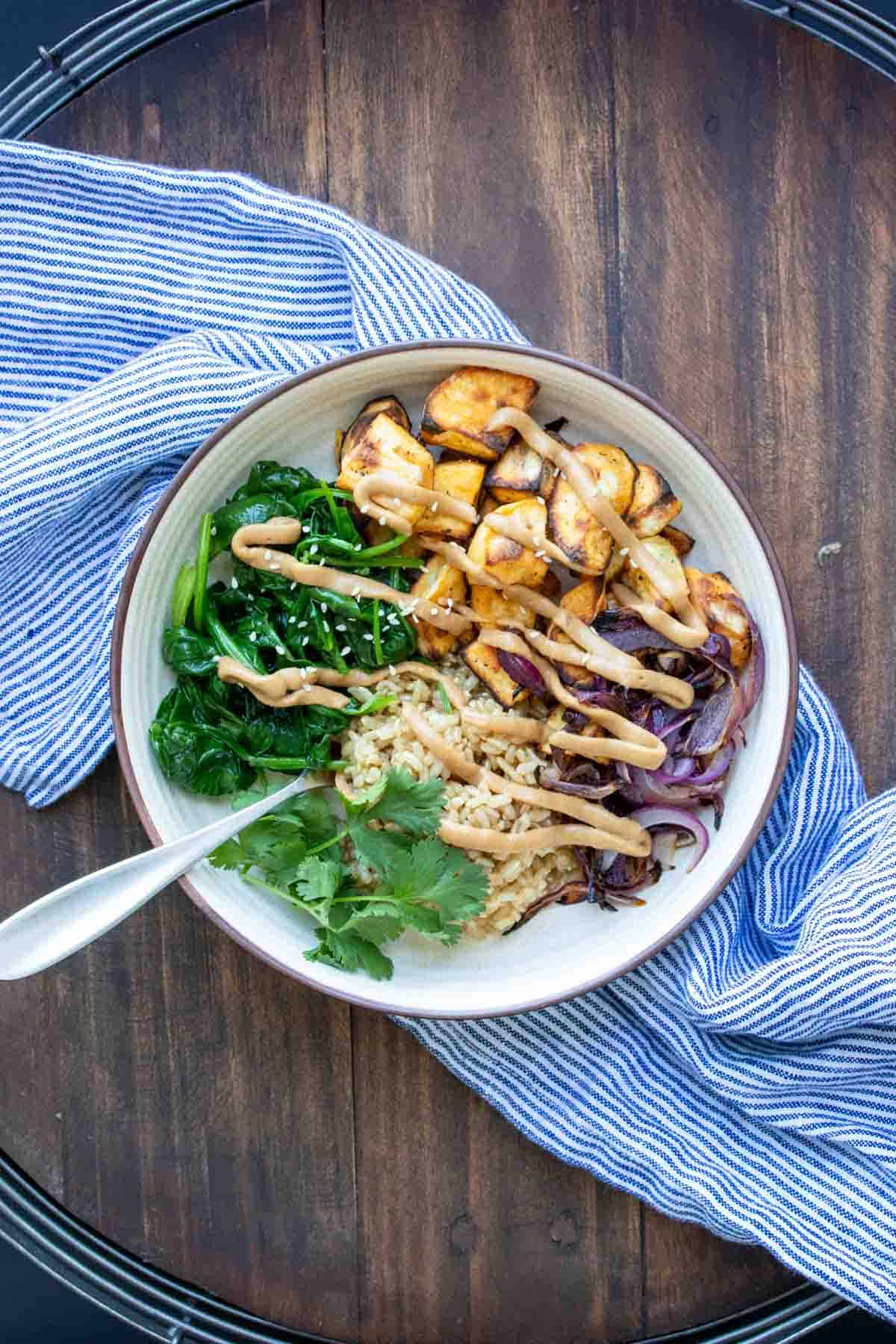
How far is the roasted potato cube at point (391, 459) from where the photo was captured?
2234 millimetres

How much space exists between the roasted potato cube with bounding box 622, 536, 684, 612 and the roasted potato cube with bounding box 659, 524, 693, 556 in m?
0.03

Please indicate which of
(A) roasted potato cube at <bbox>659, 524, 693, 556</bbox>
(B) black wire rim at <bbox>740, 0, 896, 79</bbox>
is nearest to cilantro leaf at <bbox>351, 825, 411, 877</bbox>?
(A) roasted potato cube at <bbox>659, 524, 693, 556</bbox>

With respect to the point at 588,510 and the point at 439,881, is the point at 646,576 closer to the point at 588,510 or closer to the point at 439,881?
the point at 588,510

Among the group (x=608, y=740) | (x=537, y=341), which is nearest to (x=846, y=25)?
(x=537, y=341)

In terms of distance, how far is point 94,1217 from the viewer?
8.78 feet

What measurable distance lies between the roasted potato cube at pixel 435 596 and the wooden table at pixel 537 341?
62 centimetres

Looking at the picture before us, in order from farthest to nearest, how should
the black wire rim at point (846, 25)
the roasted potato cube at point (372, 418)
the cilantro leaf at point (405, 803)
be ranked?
the black wire rim at point (846, 25) < the roasted potato cube at point (372, 418) < the cilantro leaf at point (405, 803)

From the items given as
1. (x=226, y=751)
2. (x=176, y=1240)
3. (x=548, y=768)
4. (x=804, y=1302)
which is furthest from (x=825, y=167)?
(x=176, y=1240)

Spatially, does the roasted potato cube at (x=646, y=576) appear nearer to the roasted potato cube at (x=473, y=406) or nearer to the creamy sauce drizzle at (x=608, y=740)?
the creamy sauce drizzle at (x=608, y=740)

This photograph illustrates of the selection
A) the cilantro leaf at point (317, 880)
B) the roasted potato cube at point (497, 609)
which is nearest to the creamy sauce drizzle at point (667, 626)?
the roasted potato cube at point (497, 609)

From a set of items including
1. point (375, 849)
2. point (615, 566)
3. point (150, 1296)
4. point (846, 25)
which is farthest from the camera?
point (150, 1296)

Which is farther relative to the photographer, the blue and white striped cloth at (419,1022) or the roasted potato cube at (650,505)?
the blue and white striped cloth at (419,1022)

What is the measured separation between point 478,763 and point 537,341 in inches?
36.8

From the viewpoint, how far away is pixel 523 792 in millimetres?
2275
